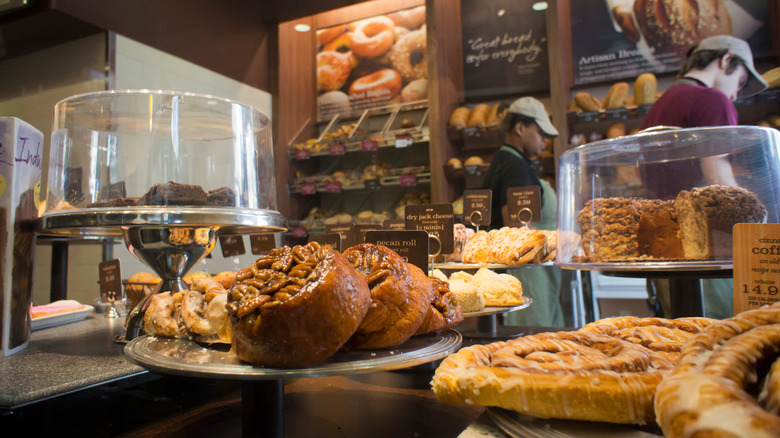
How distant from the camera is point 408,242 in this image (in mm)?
1392

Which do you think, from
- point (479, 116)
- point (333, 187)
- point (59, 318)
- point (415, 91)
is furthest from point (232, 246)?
point (415, 91)

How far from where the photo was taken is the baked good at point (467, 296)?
1521 mm

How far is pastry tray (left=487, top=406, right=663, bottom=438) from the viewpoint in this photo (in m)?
0.60

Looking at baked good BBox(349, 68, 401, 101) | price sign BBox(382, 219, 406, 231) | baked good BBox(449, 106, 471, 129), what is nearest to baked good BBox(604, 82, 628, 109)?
baked good BBox(449, 106, 471, 129)

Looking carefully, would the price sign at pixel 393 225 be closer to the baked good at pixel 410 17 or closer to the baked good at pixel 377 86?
the baked good at pixel 377 86

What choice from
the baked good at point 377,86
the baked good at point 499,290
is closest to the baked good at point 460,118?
the baked good at point 377,86

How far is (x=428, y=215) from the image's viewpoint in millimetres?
1796

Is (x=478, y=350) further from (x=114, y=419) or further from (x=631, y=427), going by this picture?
(x=114, y=419)

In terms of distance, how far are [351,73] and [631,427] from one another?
4.80m

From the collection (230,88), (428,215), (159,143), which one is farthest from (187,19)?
(428,215)

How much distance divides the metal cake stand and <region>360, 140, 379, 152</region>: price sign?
2886 millimetres

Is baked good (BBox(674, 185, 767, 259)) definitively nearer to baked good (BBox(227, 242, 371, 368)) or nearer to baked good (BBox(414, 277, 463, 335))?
baked good (BBox(414, 277, 463, 335))

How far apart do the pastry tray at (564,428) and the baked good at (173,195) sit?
3.50ft

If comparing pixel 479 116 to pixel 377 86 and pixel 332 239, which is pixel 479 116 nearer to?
pixel 377 86
